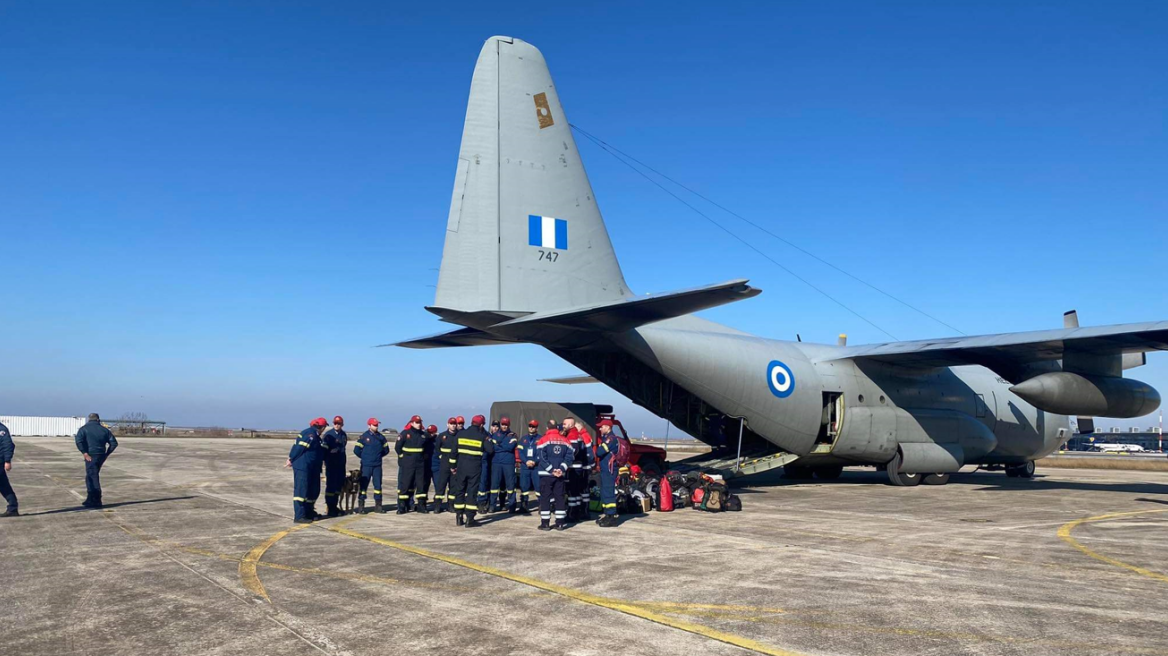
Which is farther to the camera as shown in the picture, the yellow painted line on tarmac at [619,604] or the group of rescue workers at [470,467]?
the group of rescue workers at [470,467]

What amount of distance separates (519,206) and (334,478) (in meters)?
6.19

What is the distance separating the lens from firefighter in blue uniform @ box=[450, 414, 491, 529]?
12.4 m

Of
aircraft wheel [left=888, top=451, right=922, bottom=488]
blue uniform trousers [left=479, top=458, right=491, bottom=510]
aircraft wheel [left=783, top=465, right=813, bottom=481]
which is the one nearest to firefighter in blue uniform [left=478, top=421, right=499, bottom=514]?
blue uniform trousers [left=479, top=458, right=491, bottom=510]

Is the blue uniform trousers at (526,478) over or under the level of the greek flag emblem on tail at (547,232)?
under

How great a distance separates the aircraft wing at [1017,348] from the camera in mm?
16531

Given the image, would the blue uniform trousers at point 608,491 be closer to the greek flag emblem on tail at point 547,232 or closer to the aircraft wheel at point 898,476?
the greek flag emblem on tail at point 547,232

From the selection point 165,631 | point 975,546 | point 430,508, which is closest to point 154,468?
point 430,508

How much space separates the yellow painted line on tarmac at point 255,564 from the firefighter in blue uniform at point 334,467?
2.18m

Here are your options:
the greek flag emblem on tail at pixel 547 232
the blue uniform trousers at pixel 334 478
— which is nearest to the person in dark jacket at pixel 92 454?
the blue uniform trousers at pixel 334 478

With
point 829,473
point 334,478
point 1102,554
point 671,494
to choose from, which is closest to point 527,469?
point 671,494

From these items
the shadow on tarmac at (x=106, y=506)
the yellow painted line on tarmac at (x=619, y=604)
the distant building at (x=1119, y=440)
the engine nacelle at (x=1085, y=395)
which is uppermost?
the engine nacelle at (x=1085, y=395)

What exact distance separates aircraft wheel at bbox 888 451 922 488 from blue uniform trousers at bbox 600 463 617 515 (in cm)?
1164

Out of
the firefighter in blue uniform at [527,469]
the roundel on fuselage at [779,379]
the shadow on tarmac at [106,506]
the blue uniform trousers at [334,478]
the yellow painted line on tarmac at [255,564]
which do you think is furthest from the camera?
the roundel on fuselage at [779,379]

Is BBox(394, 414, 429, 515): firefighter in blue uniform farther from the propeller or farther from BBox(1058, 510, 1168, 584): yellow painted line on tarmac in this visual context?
the propeller
